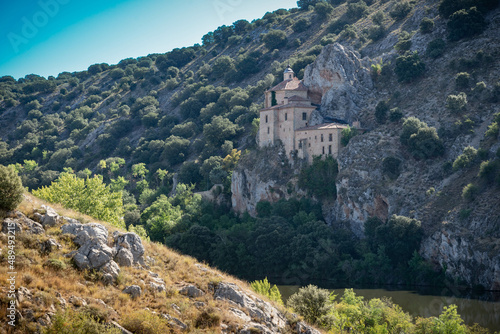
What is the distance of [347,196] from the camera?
Result: 7425cm

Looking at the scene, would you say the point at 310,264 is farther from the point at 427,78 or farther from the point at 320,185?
the point at 427,78

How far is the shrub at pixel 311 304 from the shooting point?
3388cm

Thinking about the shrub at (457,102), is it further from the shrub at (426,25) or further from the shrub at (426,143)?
the shrub at (426,25)

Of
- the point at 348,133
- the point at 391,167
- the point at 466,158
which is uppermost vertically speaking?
the point at 348,133

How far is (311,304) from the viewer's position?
35000 mm

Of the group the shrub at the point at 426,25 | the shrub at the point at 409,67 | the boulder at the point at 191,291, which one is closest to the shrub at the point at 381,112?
the shrub at the point at 409,67

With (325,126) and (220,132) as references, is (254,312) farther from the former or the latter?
(220,132)

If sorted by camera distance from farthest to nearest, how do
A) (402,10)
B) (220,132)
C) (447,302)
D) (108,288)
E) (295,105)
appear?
(220,132) → (402,10) → (295,105) → (447,302) → (108,288)

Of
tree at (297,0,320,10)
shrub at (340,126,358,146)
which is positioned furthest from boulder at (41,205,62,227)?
tree at (297,0,320,10)

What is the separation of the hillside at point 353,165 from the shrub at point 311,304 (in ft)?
94.2

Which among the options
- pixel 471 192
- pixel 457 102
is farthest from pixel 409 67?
pixel 471 192

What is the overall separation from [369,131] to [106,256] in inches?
2320

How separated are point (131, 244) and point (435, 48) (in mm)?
71950

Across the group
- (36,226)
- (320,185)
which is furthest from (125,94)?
(36,226)
